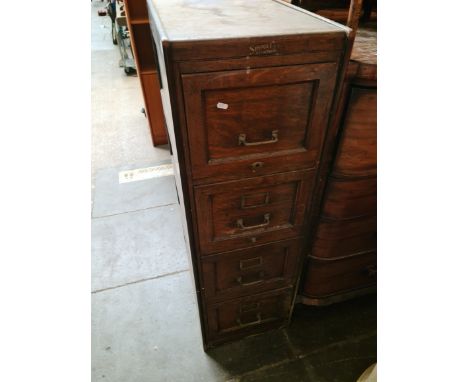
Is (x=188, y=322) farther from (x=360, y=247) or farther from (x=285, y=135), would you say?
(x=285, y=135)

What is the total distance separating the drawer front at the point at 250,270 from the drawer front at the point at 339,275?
6.2 inches

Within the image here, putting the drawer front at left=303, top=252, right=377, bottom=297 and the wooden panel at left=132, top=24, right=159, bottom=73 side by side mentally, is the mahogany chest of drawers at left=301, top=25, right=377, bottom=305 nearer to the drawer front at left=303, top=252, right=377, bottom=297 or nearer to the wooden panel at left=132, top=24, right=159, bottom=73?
the drawer front at left=303, top=252, right=377, bottom=297

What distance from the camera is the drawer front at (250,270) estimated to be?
1042mm

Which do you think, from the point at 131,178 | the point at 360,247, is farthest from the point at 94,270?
the point at 360,247

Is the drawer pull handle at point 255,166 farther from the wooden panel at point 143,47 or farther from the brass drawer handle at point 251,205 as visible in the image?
the wooden panel at point 143,47

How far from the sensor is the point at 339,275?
1351mm

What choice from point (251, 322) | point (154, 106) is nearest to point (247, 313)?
point (251, 322)

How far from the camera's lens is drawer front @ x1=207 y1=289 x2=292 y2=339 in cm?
122

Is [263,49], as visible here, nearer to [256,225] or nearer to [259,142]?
[259,142]

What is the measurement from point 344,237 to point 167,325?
3.06ft

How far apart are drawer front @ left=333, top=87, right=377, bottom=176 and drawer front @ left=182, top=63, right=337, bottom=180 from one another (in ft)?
0.41

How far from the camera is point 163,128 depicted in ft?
9.09

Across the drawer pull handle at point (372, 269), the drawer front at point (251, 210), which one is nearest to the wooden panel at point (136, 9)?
the drawer front at point (251, 210)

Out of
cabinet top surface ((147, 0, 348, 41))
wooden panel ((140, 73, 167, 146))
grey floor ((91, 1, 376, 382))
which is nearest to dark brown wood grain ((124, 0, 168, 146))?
wooden panel ((140, 73, 167, 146))
